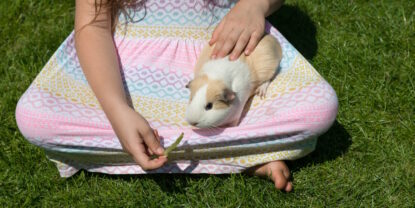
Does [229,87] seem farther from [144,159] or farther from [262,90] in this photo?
[144,159]

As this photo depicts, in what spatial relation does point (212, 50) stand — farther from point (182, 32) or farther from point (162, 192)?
Result: point (162, 192)

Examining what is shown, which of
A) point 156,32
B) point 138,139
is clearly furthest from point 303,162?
point 156,32

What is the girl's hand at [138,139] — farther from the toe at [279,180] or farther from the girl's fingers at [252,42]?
the girl's fingers at [252,42]

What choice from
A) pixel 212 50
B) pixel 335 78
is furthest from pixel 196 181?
pixel 335 78

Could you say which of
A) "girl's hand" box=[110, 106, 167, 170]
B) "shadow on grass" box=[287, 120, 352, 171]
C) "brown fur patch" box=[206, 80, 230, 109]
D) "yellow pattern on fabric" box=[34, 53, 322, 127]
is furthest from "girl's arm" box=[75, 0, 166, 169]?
"shadow on grass" box=[287, 120, 352, 171]

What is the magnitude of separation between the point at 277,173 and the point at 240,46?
2.27ft

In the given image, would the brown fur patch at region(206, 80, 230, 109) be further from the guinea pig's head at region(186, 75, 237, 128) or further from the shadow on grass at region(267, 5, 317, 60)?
the shadow on grass at region(267, 5, 317, 60)

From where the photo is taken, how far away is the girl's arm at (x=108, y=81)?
84.7 inches

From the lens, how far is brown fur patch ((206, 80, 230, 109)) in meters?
2.24

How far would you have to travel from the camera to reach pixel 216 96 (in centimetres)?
224

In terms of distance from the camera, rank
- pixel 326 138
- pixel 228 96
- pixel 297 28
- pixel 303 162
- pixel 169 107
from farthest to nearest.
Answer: pixel 297 28
pixel 326 138
pixel 303 162
pixel 169 107
pixel 228 96

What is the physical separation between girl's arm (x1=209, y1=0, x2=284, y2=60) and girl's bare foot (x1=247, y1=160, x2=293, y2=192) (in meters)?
0.58

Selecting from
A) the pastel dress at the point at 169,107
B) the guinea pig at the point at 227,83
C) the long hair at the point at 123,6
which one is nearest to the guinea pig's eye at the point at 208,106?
the guinea pig at the point at 227,83

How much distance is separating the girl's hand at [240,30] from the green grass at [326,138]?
26.2 inches
